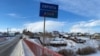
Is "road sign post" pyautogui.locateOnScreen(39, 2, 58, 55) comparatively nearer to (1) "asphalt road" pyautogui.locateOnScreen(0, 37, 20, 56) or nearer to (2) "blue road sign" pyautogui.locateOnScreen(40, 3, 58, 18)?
(2) "blue road sign" pyautogui.locateOnScreen(40, 3, 58, 18)

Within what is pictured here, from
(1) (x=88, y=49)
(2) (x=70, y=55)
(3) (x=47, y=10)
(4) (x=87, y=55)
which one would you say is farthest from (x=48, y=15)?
(1) (x=88, y=49)

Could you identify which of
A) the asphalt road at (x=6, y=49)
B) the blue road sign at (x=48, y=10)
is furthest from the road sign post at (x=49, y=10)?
the asphalt road at (x=6, y=49)

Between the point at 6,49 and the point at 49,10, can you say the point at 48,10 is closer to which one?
the point at 49,10

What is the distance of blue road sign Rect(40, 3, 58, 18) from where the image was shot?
10923 millimetres

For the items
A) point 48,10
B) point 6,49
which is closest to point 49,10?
point 48,10

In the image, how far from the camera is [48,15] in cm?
1102

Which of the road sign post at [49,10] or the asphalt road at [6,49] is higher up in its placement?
the road sign post at [49,10]

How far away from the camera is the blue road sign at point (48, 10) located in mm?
10923

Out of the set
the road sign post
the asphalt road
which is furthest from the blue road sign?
the asphalt road

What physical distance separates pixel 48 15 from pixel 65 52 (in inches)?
1026

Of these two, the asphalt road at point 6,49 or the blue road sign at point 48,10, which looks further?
the asphalt road at point 6,49

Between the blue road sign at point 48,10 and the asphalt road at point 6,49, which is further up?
the blue road sign at point 48,10

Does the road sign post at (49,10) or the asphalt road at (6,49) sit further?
the asphalt road at (6,49)

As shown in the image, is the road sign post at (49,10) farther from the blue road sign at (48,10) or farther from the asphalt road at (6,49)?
the asphalt road at (6,49)
